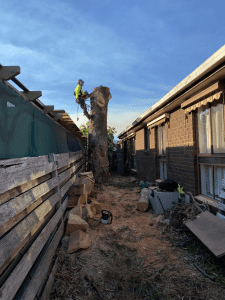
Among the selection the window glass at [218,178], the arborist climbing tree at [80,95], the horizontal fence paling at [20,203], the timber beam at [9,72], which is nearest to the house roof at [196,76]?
the window glass at [218,178]

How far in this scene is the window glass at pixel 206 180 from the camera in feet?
15.5

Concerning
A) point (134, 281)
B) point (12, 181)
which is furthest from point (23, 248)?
point (134, 281)

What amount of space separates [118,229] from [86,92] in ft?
27.0

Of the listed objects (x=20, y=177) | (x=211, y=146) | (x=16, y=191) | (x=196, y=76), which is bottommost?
(x=16, y=191)

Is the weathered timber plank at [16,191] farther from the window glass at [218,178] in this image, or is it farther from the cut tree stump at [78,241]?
the window glass at [218,178]

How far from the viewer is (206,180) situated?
4.90m

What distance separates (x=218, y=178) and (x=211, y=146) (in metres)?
0.75

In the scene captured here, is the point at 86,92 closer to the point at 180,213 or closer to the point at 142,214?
the point at 142,214

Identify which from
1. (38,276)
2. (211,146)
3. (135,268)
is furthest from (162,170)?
(38,276)

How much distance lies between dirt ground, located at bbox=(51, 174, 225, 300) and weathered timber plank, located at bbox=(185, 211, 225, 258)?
0.98ft

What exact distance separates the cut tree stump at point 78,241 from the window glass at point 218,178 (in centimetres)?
305

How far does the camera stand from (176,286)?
271 centimetres

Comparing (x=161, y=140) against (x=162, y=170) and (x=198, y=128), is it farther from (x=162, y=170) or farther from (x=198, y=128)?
(x=198, y=128)

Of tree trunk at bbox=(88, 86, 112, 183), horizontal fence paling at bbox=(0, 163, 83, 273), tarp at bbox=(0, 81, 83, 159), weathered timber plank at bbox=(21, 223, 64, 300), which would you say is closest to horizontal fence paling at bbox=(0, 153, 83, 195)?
tarp at bbox=(0, 81, 83, 159)
